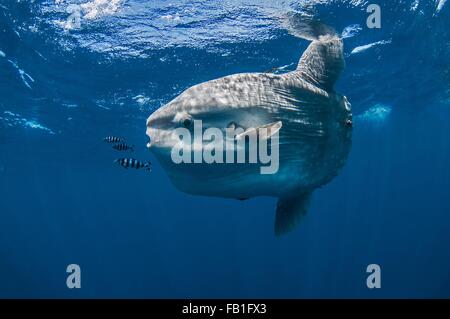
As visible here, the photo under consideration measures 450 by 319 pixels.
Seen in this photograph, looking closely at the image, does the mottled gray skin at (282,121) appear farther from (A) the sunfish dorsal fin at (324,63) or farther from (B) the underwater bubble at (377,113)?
(B) the underwater bubble at (377,113)

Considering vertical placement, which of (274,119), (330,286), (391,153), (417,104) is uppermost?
(391,153)

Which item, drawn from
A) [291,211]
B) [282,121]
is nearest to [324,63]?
[282,121]

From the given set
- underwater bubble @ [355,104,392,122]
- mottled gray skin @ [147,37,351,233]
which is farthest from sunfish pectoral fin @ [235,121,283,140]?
underwater bubble @ [355,104,392,122]

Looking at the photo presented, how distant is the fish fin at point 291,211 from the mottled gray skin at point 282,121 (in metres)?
0.01

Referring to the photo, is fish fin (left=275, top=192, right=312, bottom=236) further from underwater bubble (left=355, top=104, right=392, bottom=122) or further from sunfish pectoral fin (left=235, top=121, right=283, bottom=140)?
underwater bubble (left=355, top=104, right=392, bottom=122)

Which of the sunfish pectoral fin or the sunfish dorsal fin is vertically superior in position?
the sunfish dorsal fin

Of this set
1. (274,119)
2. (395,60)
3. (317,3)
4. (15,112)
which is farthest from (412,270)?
(274,119)

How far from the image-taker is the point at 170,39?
12578 mm

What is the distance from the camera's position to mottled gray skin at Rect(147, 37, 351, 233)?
2.67 metres

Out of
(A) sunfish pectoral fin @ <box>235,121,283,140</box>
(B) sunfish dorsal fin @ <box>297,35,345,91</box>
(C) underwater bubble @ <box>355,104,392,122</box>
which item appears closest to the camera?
(A) sunfish pectoral fin @ <box>235,121,283,140</box>

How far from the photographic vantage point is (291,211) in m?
4.19

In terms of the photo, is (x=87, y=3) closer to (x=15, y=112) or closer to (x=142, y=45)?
(x=142, y=45)

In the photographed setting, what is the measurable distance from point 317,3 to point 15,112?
57.9 feet

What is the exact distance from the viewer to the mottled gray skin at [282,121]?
2.67 m
